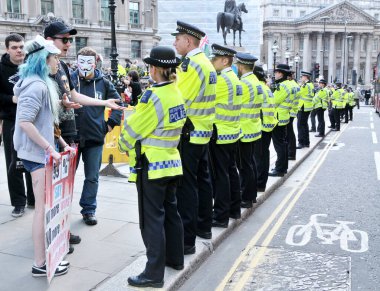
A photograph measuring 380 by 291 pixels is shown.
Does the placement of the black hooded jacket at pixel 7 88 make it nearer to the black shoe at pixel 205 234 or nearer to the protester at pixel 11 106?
the protester at pixel 11 106

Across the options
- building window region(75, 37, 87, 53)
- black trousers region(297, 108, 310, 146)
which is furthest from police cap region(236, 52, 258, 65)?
building window region(75, 37, 87, 53)

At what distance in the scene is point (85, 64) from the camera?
19.1 feet

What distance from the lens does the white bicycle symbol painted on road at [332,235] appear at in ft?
19.4

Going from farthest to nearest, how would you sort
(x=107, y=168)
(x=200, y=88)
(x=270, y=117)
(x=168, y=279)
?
(x=107, y=168), (x=270, y=117), (x=200, y=88), (x=168, y=279)

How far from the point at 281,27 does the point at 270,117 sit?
107496 mm

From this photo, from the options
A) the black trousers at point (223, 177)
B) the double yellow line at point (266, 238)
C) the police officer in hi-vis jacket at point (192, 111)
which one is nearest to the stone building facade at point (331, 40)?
the double yellow line at point (266, 238)

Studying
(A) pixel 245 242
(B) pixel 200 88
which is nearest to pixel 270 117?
(A) pixel 245 242

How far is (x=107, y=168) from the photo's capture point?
923cm

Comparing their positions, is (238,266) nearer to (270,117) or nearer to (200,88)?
(200,88)

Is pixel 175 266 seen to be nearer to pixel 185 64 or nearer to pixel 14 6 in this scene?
pixel 185 64

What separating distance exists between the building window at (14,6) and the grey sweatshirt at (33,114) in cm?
4789

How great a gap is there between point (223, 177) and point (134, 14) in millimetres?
56063

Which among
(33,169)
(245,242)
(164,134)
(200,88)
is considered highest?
(200,88)

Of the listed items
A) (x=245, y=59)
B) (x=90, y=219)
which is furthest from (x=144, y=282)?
(x=245, y=59)
